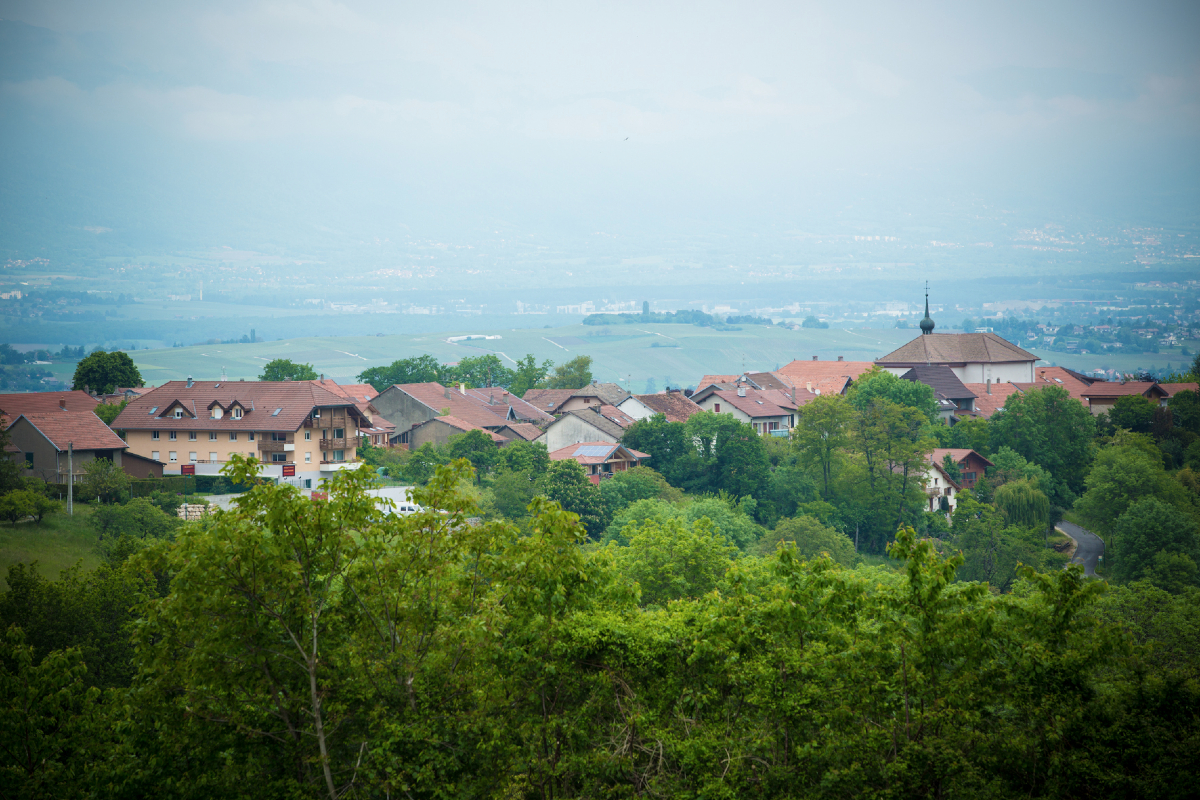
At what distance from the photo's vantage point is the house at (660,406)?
98.5 m

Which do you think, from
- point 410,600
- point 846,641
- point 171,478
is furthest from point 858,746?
point 171,478

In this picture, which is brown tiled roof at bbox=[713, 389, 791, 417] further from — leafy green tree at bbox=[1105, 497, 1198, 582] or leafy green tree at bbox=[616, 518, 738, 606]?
leafy green tree at bbox=[616, 518, 738, 606]

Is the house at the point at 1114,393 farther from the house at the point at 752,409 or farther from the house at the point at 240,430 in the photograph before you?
the house at the point at 240,430

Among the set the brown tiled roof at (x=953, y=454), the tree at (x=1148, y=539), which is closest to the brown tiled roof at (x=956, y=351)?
the brown tiled roof at (x=953, y=454)

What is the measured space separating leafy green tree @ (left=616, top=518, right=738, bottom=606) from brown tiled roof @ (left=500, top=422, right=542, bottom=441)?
5468 cm

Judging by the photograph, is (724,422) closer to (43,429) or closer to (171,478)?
(171,478)

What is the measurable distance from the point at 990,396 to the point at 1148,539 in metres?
60.7

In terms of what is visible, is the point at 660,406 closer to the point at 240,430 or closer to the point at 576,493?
the point at 576,493

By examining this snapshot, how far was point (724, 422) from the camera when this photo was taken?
7856 centimetres

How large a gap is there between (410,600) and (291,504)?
8.60 ft

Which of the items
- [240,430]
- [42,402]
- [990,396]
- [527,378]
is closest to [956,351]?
[990,396]

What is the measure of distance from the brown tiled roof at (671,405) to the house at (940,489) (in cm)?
2451

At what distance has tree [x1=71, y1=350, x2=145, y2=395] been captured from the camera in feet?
306

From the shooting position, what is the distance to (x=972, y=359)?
446ft
